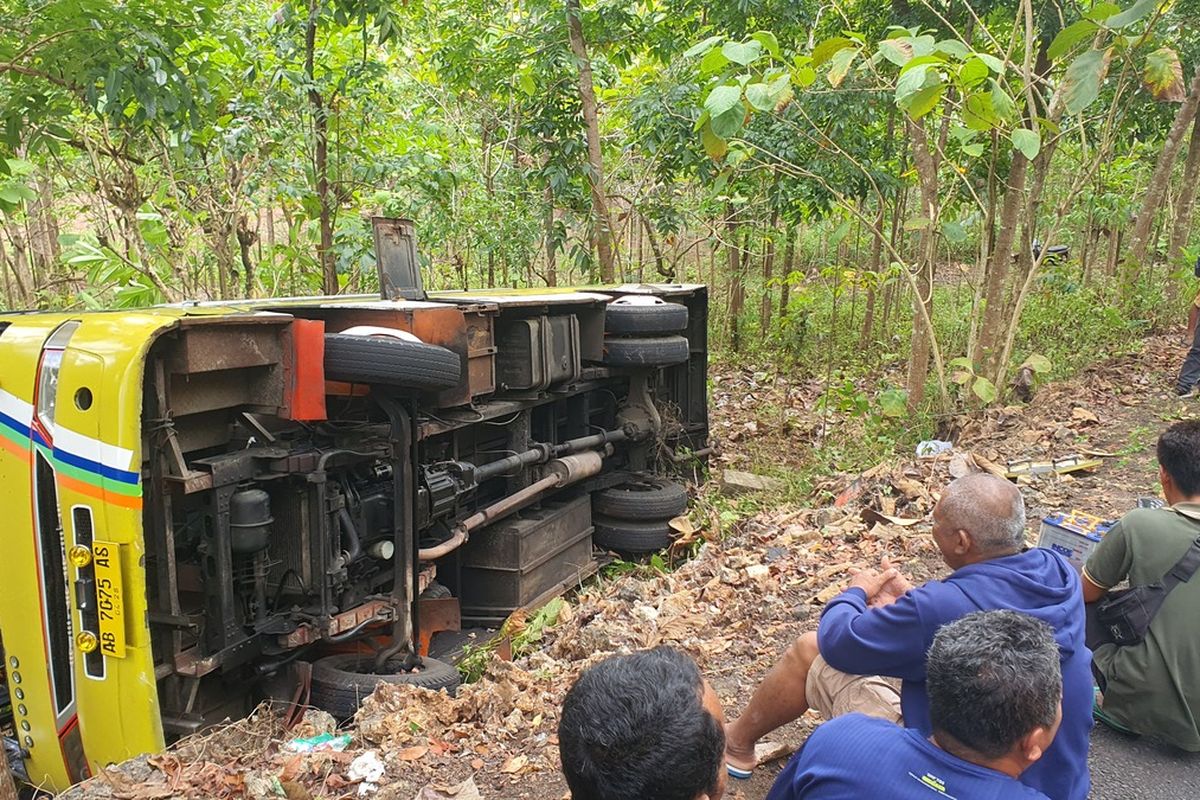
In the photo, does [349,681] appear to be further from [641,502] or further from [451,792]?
[641,502]

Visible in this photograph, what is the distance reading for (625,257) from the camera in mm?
17359

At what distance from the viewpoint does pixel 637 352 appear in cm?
669

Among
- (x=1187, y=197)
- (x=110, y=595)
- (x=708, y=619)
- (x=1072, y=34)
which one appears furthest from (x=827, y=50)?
(x=1187, y=197)

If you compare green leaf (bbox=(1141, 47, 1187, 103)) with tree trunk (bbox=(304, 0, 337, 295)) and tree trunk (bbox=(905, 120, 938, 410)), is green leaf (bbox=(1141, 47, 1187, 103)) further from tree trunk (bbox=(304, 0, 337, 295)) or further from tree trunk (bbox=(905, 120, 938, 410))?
tree trunk (bbox=(304, 0, 337, 295))

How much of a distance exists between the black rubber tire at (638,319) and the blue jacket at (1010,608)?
4370 mm

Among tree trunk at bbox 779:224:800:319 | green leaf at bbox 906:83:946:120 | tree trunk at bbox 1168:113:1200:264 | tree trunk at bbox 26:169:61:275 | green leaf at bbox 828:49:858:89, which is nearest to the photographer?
green leaf at bbox 906:83:946:120

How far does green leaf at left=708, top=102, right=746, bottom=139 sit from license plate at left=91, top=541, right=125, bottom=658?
364 centimetres

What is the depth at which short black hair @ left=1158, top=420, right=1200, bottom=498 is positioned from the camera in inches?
119

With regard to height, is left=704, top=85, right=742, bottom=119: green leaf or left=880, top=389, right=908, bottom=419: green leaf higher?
left=704, top=85, right=742, bottom=119: green leaf

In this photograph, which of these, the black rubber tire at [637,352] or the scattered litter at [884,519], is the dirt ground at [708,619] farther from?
the black rubber tire at [637,352]

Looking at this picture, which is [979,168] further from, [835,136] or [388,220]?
[388,220]

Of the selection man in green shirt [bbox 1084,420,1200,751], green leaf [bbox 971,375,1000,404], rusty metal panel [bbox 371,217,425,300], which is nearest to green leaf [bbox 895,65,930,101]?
man in green shirt [bbox 1084,420,1200,751]

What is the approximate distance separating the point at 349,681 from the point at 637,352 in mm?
3419

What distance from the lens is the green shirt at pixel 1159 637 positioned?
2984 millimetres
